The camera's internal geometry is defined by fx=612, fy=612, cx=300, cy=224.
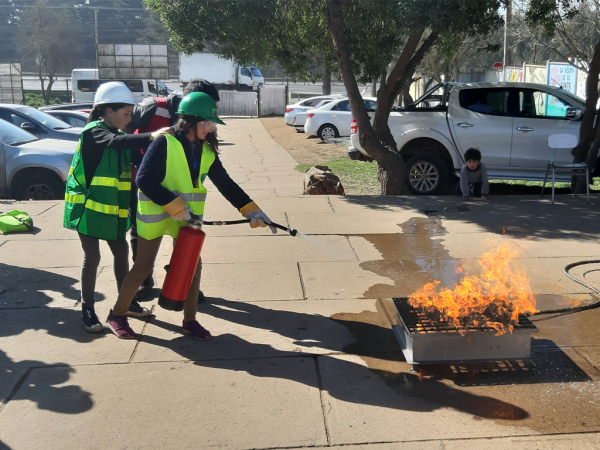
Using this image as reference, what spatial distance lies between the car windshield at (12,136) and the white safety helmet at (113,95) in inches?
235

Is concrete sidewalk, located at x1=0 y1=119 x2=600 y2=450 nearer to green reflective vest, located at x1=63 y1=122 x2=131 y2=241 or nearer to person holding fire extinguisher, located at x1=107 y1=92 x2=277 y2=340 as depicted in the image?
person holding fire extinguisher, located at x1=107 y1=92 x2=277 y2=340

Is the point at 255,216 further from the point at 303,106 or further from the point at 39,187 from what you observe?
the point at 303,106

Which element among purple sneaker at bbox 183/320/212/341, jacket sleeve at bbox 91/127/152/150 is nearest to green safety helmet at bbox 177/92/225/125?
jacket sleeve at bbox 91/127/152/150

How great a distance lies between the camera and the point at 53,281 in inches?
224

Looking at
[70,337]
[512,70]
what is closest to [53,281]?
[70,337]

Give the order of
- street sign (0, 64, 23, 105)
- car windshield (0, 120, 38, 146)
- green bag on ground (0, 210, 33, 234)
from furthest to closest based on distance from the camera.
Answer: street sign (0, 64, 23, 105) < car windshield (0, 120, 38, 146) < green bag on ground (0, 210, 33, 234)

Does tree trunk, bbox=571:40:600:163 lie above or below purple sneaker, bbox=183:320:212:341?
above

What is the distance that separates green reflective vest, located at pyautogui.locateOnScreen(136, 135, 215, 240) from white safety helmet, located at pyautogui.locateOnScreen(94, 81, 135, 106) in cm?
66

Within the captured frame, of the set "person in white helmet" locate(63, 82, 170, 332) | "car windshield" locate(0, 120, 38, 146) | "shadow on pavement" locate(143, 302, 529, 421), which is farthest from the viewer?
"car windshield" locate(0, 120, 38, 146)

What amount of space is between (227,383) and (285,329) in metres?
0.94

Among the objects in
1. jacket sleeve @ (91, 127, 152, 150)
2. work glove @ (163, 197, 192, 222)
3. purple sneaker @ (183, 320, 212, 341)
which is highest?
jacket sleeve @ (91, 127, 152, 150)

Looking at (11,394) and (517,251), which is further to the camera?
(517,251)

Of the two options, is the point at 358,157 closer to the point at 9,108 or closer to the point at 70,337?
the point at 9,108

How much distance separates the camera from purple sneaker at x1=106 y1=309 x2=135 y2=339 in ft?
14.6
